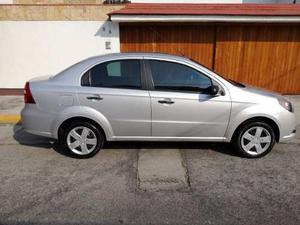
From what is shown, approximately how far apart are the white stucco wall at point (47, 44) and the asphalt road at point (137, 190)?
4711mm

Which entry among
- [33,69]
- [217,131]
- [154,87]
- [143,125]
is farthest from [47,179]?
[33,69]

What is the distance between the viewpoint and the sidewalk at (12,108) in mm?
6448

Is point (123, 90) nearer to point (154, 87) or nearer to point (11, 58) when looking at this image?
point (154, 87)

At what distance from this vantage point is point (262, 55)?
863 centimetres

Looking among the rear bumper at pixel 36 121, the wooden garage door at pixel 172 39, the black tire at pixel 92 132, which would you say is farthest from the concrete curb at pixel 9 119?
the wooden garage door at pixel 172 39

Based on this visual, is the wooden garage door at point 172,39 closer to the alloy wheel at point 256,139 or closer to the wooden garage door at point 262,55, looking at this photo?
the wooden garage door at point 262,55

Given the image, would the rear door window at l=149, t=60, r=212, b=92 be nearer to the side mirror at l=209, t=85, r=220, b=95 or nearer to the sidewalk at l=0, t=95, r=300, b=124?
the side mirror at l=209, t=85, r=220, b=95

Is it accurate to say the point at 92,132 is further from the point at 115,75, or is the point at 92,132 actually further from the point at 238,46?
→ the point at 238,46

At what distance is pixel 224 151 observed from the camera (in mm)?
4703

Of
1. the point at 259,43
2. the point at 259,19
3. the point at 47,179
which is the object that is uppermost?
the point at 259,19

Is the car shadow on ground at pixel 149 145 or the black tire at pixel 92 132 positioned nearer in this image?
the black tire at pixel 92 132

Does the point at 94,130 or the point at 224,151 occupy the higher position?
the point at 94,130

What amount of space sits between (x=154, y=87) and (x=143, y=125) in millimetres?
615

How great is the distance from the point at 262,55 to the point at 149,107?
19.4ft
